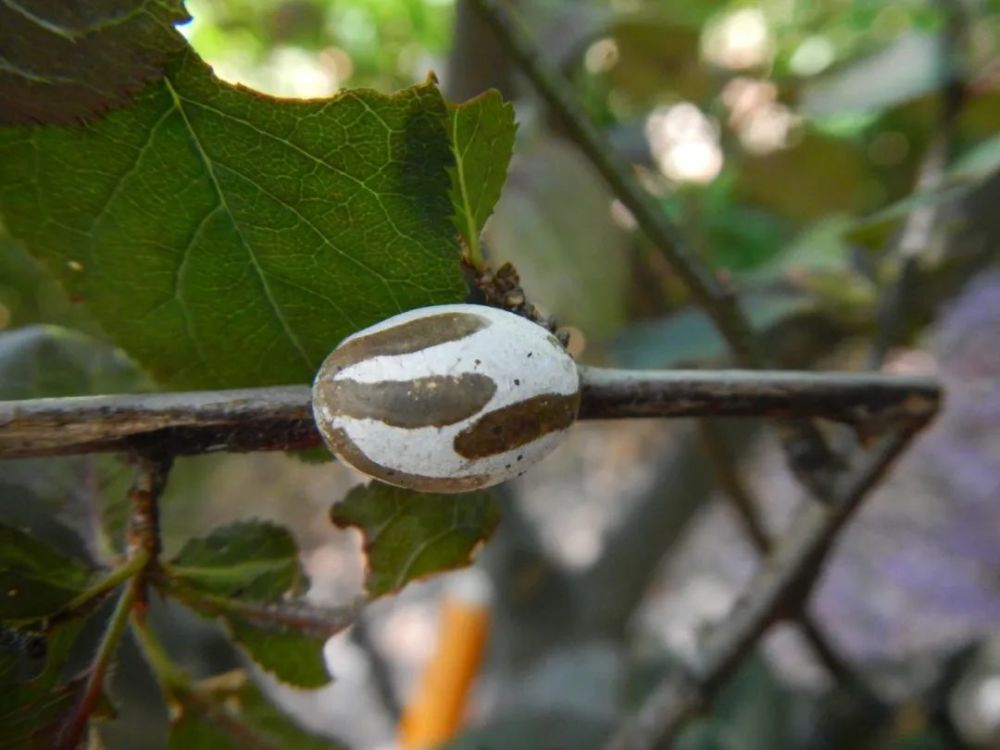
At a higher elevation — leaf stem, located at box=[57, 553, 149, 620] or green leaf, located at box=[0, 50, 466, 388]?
green leaf, located at box=[0, 50, 466, 388]

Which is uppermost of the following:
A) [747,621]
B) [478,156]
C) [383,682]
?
[383,682]

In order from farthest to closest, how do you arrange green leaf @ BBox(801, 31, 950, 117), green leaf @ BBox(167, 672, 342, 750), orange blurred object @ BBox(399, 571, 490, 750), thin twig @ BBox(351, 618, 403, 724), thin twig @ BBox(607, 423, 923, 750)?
1. thin twig @ BBox(351, 618, 403, 724)
2. orange blurred object @ BBox(399, 571, 490, 750)
3. green leaf @ BBox(801, 31, 950, 117)
4. thin twig @ BBox(607, 423, 923, 750)
5. green leaf @ BBox(167, 672, 342, 750)

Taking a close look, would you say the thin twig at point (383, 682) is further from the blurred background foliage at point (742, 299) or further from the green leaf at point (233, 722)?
the green leaf at point (233, 722)

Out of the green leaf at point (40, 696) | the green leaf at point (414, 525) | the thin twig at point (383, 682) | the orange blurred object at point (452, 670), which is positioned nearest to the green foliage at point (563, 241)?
the green leaf at point (414, 525)

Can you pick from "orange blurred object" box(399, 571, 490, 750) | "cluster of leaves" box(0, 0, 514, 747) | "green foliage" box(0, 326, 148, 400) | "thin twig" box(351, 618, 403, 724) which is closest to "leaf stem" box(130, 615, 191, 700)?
"cluster of leaves" box(0, 0, 514, 747)

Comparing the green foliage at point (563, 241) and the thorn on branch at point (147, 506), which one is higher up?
the green foliage at point (563, 241)

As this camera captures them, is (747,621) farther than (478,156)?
Yes

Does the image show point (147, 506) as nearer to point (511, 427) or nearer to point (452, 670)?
point (511, 427)

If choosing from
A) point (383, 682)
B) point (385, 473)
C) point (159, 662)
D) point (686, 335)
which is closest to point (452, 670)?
point (383, 682)

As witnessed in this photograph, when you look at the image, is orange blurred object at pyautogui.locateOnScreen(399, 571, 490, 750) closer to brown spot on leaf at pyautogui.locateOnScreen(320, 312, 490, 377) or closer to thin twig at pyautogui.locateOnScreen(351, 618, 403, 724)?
thin twig at pyautogui.locateOnScreen(351, 618, 403, 724)
